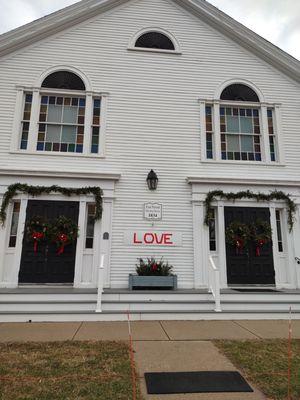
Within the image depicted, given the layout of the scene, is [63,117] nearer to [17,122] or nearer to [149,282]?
[17,122]

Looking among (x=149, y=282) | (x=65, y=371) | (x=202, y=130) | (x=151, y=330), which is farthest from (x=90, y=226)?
(x=65, y=371)

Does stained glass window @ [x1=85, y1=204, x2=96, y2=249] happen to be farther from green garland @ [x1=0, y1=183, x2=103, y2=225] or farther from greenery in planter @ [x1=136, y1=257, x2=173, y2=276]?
greenery in planter @ [x1=136, y1=257, x2=173, y2=276]

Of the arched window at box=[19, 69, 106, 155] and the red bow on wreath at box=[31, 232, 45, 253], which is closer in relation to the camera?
the red bow on wreath at box=[31, 232, 45, 253]

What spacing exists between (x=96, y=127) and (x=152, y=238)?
3.51 metres

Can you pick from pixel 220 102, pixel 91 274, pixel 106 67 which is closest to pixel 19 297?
pixel 91 274

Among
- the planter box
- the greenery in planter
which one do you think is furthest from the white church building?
the planter box

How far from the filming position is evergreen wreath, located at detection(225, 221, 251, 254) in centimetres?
788

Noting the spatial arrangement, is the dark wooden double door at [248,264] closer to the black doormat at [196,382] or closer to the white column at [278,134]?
the white column at [278,134]

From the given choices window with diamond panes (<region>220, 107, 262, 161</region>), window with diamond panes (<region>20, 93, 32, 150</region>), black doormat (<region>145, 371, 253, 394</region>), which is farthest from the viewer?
window with diamond panes (<region>220, 107, 262, 161</region>)

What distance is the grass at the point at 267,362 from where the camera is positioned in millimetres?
3102

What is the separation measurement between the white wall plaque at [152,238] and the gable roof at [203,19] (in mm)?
6246

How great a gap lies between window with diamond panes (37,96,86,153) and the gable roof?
6.24 feet

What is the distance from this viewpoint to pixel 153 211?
7.97 meters

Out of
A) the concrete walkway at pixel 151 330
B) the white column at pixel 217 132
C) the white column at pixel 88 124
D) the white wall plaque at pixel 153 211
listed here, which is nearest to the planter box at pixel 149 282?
the concrete walkway at pixel 151 330
